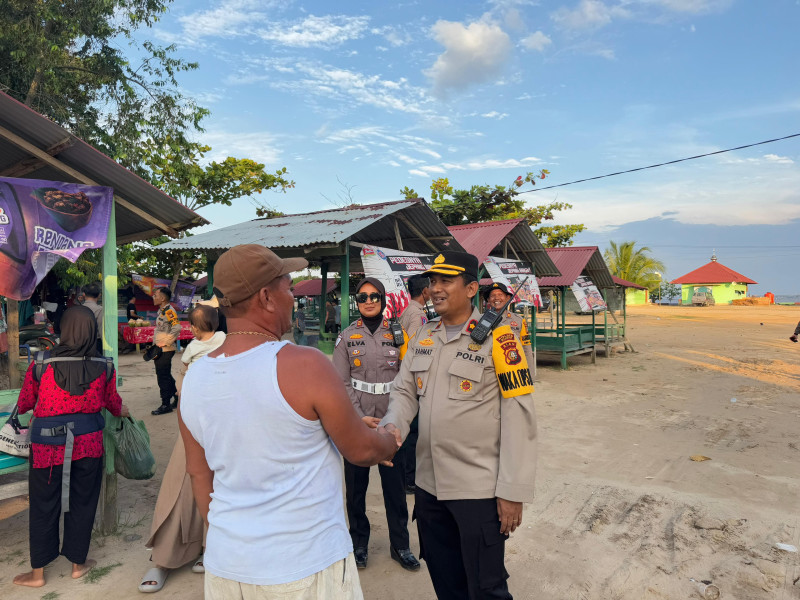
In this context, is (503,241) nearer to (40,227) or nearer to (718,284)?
(40,227)

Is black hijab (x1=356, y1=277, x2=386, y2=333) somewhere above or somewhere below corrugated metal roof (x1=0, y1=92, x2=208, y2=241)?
below

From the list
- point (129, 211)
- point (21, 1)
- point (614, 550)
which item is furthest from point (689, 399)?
point (21, 1)

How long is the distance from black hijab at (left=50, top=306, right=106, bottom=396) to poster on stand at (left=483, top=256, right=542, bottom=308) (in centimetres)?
843

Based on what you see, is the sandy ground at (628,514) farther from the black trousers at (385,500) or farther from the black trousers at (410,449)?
the black trousers at (410,449)

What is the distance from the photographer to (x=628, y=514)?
4.66 m

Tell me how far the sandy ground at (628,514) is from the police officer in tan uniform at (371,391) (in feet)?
0.67

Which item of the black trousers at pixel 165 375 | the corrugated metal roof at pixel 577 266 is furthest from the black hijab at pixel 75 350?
the corrugated metal roof at pixel 577 266

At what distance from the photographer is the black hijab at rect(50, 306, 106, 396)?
3486 millimetres

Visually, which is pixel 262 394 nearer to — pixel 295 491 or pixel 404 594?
pixel 295 491

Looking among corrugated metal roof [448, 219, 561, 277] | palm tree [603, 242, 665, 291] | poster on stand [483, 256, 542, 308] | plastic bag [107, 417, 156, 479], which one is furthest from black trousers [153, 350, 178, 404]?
palm tree [603, 242, 665, 291]

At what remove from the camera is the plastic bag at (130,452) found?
4113 millimetres

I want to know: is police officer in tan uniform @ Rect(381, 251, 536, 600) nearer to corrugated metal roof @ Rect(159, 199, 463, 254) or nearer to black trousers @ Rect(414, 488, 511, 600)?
black trousers @ Rect(414, 488, 511, 600)

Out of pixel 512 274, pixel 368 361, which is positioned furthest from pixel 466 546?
pixel 512 274

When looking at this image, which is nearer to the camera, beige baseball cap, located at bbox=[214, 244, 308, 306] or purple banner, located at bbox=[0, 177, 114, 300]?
beige baseball cap, located at bbox=[214, 244, 308, 306]
